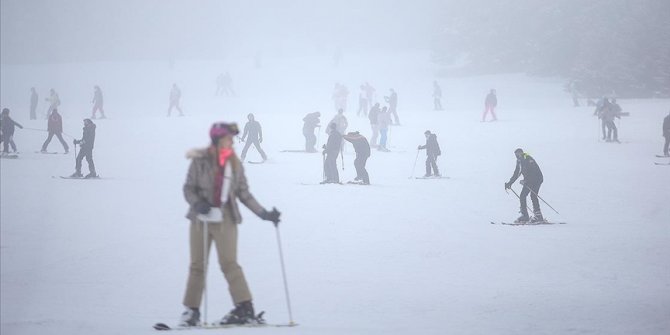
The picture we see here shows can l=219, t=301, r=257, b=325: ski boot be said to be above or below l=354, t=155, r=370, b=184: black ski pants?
below

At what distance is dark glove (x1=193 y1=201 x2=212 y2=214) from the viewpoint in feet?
20.4

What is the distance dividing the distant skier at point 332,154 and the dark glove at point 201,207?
41.0 feet

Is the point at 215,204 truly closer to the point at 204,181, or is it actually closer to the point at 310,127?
the point at 204,181

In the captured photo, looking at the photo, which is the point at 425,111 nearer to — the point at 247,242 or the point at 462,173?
the point at 462,173

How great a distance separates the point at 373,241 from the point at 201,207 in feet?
20.9

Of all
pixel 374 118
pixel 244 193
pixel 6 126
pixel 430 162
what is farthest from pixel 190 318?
pixel 374 118

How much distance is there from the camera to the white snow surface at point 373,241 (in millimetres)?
8234

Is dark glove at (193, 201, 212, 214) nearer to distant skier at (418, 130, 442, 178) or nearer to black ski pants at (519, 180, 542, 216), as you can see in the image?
black ski pants at (519, 180, 542, 216)

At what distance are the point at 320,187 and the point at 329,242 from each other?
640cm

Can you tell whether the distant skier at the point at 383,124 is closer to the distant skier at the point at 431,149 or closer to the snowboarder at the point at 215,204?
the distant skier at the point at 431,149

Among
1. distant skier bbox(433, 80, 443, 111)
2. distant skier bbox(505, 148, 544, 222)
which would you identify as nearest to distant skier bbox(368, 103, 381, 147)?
distant skier bbox(505, 148, 544, 222)

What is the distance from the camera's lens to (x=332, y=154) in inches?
741

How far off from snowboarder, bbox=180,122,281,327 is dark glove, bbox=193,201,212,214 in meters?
0.01

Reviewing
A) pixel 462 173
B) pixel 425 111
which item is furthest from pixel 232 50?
pixel 462 173
